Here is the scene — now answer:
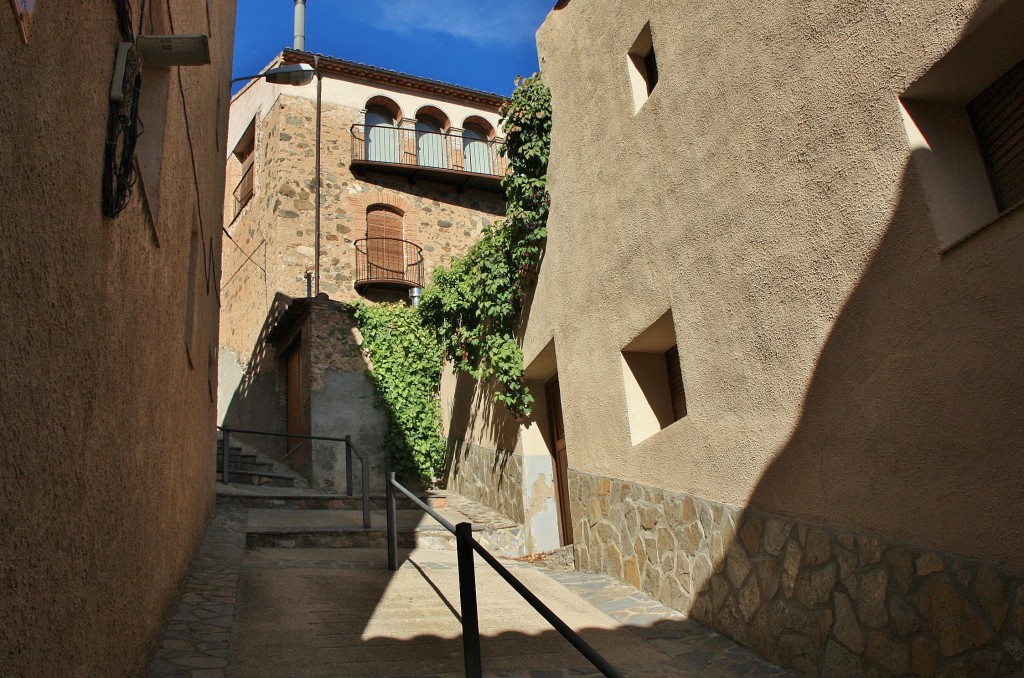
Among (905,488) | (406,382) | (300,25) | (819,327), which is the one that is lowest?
(905,488)

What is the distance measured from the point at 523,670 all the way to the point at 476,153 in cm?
1512

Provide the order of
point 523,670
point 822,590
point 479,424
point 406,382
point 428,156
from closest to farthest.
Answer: point 822,590, point 523,670, point 479,424, point 406,382, point 428,156

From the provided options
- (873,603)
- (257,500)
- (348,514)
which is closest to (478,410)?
(348,514)

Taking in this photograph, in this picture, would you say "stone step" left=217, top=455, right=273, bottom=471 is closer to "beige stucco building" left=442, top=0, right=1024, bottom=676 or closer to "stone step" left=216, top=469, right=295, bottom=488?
"stone step" left=216, top=469, right=295, bottom=488

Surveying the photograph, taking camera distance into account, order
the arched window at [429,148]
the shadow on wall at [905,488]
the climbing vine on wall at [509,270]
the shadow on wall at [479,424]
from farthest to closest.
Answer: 1. the arched window at [429,148]
2. the shadow on wall at [479,424]
3. the climbing vine on wall at [509,270]
4. the shadow on wall at [905,488]

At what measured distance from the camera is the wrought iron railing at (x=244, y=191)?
55.0ft

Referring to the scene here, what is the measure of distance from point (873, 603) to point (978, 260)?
1.61 metres

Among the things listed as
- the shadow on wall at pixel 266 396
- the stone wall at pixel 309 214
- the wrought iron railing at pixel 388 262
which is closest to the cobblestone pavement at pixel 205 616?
the shadow on wall at pixel 266 396

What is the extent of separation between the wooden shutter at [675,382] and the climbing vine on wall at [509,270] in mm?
2404

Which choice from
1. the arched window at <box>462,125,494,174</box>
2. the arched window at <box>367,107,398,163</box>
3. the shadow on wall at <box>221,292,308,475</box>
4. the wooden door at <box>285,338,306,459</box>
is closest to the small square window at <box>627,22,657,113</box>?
the wooden door at <box>285,338,306,459</box>

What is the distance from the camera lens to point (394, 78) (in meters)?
17.1

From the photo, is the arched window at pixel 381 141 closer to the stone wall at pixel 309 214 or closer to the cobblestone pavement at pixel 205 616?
the stone wall at pixel 309 214

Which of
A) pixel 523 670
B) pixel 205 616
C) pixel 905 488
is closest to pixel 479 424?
pixel 205 616

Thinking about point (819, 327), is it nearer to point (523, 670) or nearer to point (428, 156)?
point (523, 670)
